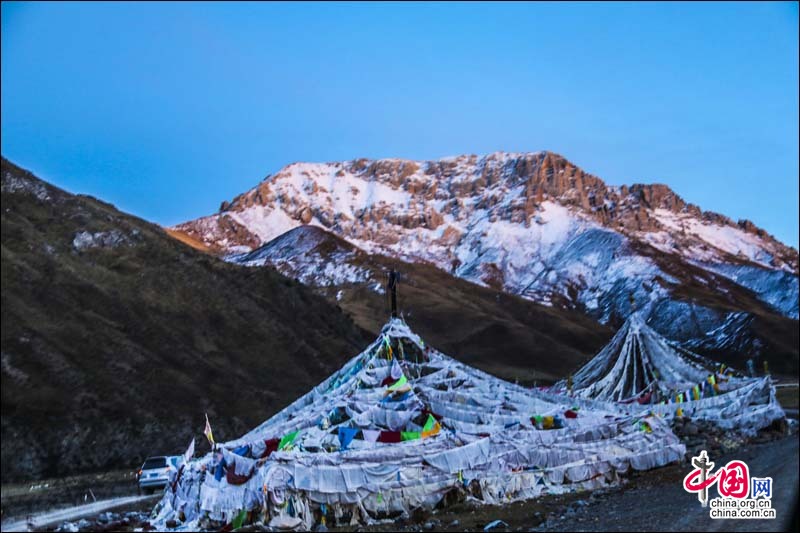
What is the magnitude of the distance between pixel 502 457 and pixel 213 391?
36.3 meters

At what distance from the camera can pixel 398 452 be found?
2145 centimetres

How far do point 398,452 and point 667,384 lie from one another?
23338 millimetres

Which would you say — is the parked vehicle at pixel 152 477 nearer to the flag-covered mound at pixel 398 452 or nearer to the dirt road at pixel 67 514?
the dirt road at pixel 67 514

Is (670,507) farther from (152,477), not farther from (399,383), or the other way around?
(152,477)

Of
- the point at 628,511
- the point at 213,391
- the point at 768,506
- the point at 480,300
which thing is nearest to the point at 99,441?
the point at 213,391

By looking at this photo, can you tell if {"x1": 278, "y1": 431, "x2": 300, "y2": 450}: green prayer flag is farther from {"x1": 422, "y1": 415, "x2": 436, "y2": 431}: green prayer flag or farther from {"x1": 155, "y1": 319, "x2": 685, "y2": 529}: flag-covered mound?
{"x1": 422, "y1": 415, "x2": 436, "y2": 431}: green prayer flag

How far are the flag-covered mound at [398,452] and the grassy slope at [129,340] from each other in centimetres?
2292

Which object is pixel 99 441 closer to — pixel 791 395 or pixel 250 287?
pixel 250 287

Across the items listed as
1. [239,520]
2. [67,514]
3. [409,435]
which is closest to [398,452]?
[409,435]

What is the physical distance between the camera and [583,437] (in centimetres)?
2470

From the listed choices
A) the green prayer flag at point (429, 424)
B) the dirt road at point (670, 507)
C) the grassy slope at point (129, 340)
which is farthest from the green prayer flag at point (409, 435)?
the grassy slope at point (129, 340)

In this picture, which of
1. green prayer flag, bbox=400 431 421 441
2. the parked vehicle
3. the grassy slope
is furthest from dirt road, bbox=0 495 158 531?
the grassy slope

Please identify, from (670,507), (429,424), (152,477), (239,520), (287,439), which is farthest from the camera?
(152,477)

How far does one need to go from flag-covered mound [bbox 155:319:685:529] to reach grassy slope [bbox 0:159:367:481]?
22.9m
